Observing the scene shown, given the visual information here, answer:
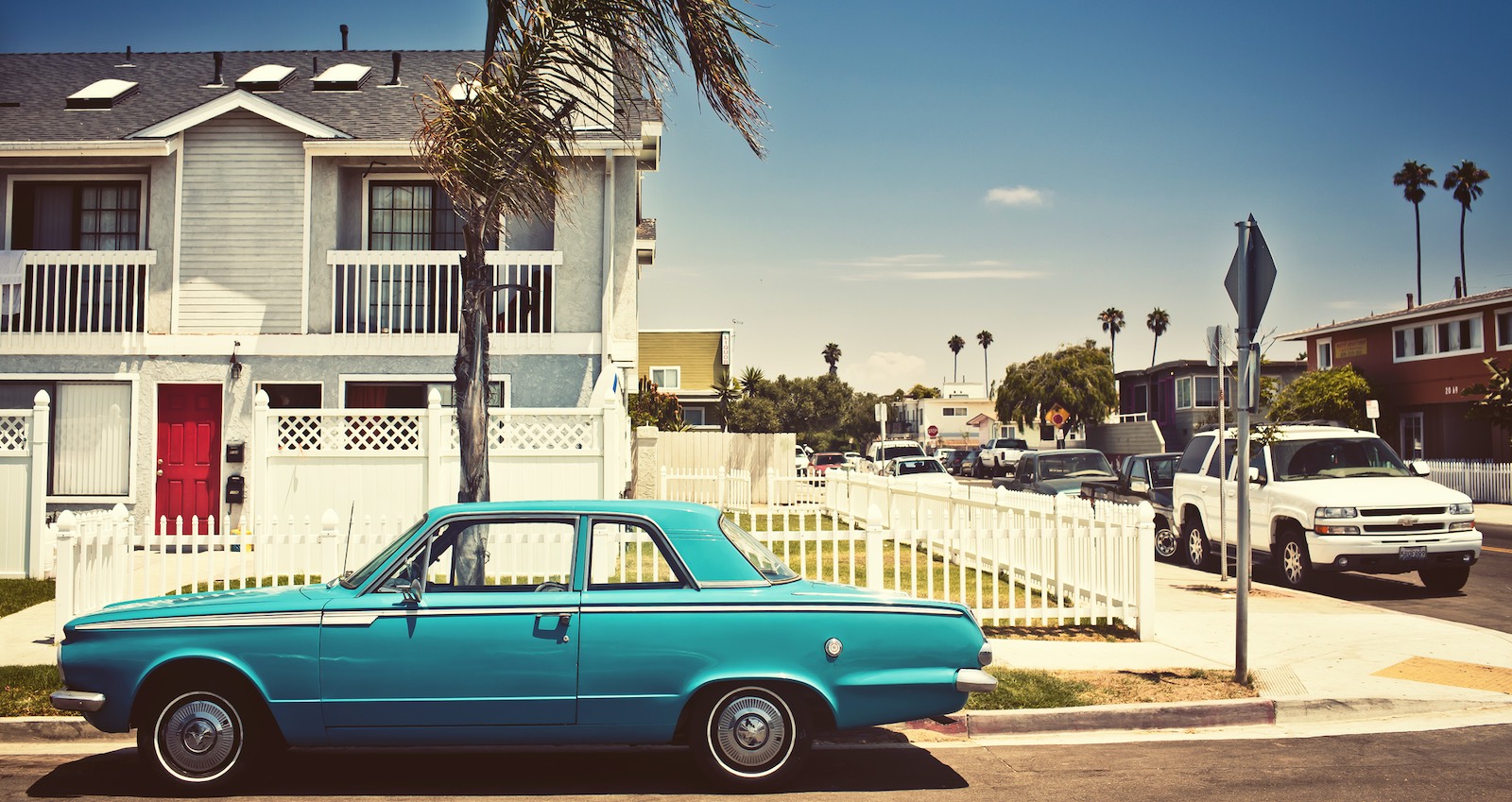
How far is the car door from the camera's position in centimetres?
602

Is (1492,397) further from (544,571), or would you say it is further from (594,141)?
(544,571)

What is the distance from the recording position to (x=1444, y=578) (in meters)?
14.4

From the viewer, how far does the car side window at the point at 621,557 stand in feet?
20.7

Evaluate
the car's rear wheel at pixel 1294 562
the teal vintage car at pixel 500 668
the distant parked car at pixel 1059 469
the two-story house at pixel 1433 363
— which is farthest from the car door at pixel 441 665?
the two-story house at pixel 1433 363

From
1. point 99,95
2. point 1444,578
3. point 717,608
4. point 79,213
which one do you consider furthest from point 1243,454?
point 99,95

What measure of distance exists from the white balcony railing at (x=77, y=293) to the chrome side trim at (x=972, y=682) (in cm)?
1341

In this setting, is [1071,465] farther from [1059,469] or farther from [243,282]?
[243,282]

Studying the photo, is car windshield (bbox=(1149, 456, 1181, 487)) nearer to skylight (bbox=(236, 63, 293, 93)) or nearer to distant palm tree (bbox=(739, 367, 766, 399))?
skylight (bbox=(236, 63, 293, 93))

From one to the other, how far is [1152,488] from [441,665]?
1478 centimetres

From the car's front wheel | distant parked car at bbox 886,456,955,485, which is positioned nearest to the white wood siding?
the car's front wheel

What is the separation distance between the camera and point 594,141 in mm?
16500

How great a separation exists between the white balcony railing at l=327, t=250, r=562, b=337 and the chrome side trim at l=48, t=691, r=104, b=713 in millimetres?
10031

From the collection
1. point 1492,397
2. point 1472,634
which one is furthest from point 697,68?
point 1492,397

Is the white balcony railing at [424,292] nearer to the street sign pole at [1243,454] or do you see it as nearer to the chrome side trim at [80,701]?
the street sign pole at [1243,454]
